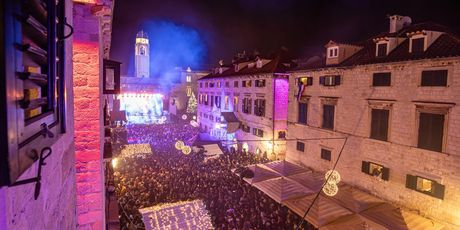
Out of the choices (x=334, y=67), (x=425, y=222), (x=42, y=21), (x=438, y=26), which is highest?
(x=438, y=26)

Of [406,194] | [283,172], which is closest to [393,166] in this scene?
[406,194]

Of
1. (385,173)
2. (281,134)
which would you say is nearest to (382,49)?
(385,173)

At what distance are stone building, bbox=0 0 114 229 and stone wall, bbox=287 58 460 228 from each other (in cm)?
1510

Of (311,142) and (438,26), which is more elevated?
(438,26)

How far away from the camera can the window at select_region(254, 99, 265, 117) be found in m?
29.1

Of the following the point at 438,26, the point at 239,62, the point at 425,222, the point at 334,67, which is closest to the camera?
the point at 425,222

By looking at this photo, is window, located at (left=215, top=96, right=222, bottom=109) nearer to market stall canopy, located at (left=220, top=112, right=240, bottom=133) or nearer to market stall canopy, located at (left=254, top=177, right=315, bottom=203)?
market stall canopy, located at (left=220, top=112, right=240, bottom=133)

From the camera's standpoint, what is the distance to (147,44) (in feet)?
283

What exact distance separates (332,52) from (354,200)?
11.1 meters

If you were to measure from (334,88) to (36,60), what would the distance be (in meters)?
20.3

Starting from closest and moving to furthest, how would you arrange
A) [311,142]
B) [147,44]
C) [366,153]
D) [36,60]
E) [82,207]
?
1. [36,60]
2. [82,207]
3. [366,153]
4. [311,142]
5. [147,44]

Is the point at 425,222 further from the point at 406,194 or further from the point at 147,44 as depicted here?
the point at 147,44

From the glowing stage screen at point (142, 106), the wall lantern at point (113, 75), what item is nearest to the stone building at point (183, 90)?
the glowing stage screen at point (142, 106)

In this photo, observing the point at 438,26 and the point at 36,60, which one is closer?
the point at 36,60
